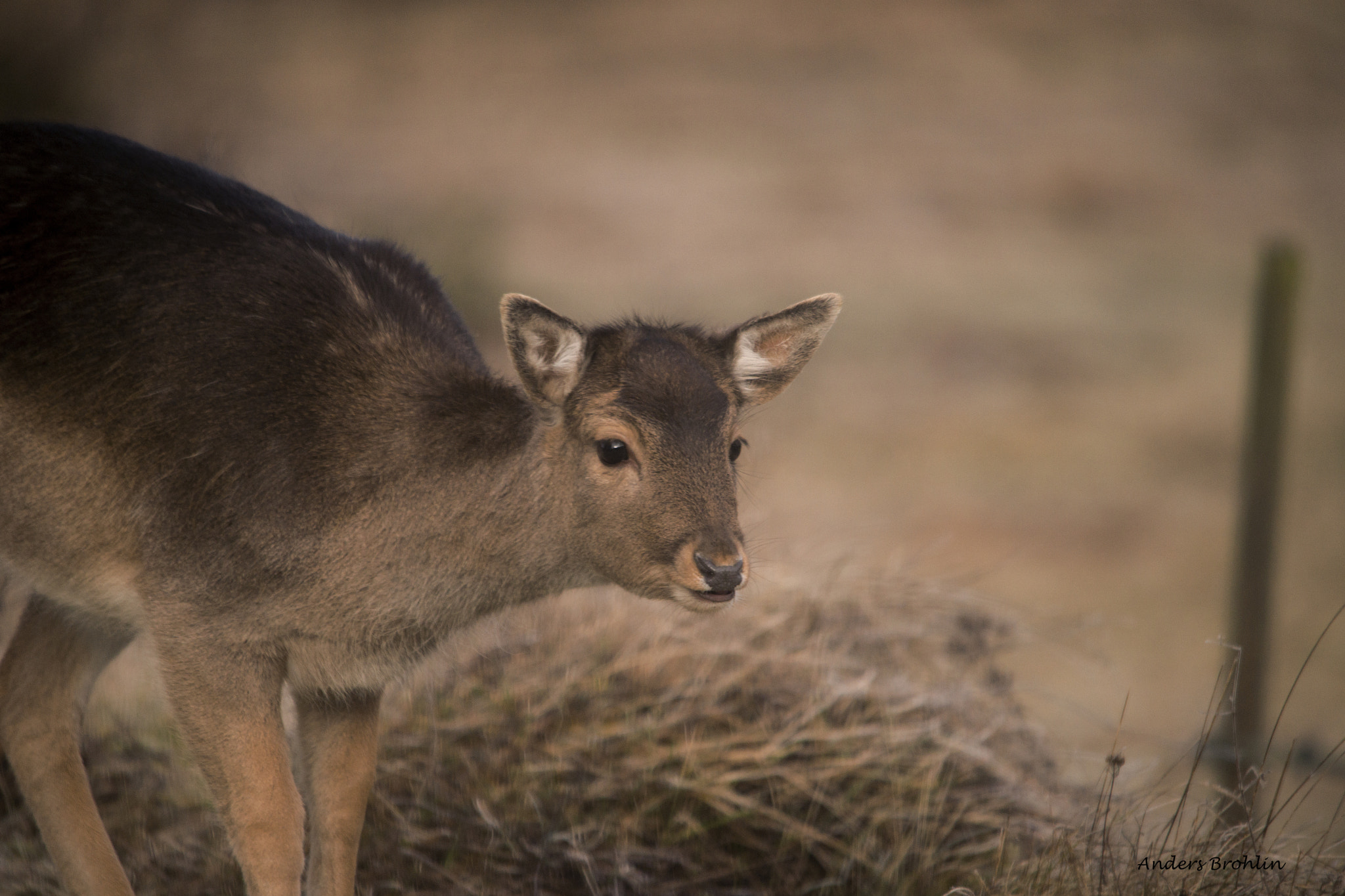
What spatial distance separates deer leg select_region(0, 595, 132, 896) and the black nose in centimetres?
201

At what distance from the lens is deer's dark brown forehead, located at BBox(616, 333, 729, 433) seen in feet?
12.3

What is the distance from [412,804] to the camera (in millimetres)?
4637

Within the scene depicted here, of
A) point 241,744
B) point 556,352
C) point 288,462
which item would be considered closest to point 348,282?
point 288,462

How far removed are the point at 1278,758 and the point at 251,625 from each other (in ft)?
16.7

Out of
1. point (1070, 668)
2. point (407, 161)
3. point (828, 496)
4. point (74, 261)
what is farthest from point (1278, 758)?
point (407, 161)

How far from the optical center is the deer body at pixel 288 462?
3791mm

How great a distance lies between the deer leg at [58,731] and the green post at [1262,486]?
4781 millimetres

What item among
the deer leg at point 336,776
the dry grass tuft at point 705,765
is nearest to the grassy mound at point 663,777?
the dry grass tuft at point 705,765

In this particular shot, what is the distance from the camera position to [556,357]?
3.85 meters

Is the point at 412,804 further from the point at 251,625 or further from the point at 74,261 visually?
the point at 74,261

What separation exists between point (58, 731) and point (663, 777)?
6.77ft

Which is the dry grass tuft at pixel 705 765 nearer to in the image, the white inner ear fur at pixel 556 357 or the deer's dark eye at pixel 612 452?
the deer's dark eye at pixel 612 452

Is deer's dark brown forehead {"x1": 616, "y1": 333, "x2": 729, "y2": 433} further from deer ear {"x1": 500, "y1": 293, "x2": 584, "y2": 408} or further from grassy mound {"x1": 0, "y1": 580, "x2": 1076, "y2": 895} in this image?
grassy mound {"x1": 0, "y1": 580, "x2": 1076, "y2": 895}

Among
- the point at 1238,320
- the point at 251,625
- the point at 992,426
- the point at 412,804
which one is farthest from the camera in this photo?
the point at 1238,320
